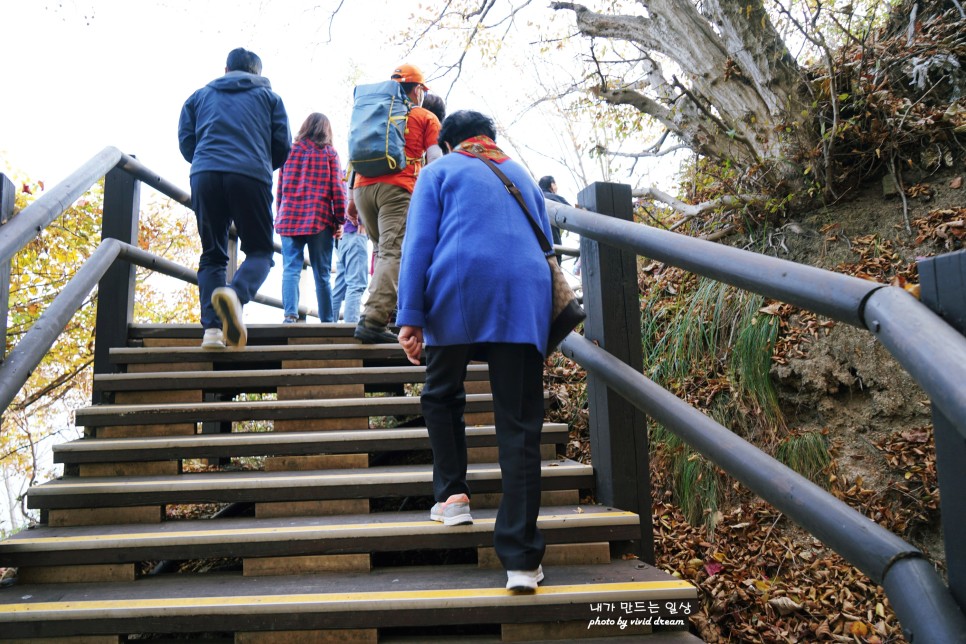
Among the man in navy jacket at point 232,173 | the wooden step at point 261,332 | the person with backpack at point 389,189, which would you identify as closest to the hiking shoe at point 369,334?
the person with backpack at point 389,189

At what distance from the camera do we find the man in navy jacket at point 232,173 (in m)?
4.07

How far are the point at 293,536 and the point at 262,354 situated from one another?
1804 mm

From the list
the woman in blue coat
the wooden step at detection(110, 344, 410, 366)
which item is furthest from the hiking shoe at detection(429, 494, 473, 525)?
the wooden step at detection(110, 344, 410, 366)

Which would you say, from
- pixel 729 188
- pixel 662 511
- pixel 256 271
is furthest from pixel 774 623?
pixel 256 271

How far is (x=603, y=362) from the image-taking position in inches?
110

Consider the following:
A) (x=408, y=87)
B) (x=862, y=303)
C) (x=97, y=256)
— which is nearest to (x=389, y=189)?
(x=408, y=87)

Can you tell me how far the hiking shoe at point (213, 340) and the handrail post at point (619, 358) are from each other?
2.28m

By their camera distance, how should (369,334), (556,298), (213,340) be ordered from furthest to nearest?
(369,334)
(213,340)
(556,298)

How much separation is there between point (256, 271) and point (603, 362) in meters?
2.53

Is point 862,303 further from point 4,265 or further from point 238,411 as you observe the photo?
point 4,265

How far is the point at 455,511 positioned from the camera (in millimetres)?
2539

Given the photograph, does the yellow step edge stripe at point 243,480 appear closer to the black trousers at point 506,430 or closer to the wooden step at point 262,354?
the black trousers at point 506,430

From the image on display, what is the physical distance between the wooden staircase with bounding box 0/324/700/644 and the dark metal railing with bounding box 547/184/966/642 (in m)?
0.53

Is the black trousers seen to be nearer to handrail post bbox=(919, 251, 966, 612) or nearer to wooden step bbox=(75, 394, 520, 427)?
wooden step bbox=(75, 394, 520, 427)
